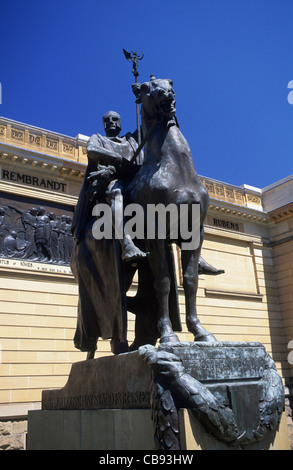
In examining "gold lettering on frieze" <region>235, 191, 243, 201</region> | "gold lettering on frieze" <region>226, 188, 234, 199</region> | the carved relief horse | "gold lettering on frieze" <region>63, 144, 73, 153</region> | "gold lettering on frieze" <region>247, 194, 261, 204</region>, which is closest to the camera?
the carved relief horse

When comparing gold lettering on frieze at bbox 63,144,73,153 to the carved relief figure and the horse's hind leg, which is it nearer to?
the carved relief figure

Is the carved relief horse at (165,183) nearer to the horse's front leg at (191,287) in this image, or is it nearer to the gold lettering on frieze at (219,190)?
the horse's front leg at (191,287)

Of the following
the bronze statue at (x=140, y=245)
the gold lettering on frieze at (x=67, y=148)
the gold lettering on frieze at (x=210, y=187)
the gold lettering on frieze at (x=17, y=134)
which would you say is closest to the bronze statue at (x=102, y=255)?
the bronze statue at (x=140, y=245)

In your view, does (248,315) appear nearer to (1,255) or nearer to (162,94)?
(1,255)

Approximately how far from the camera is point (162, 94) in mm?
3955

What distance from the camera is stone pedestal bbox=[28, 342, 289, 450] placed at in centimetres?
286

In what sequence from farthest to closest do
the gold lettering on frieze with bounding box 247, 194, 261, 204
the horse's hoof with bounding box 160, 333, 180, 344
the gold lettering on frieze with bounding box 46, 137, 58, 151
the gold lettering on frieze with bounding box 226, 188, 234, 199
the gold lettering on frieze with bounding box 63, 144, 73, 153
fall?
the gold lettering on frieze with bounding box 247, 194, 261, 204 → the gold lettering on frieze with bounding box 226, 188, 234, 199 → the gold lettering on frieze with bounding box 63, 144, 73, 153 → the gold lettering on frieze with bounding box 46, 137, 58, 151 → the horse's hoof with bounding box 160, 333, 180, 344

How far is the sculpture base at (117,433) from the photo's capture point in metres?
2.73

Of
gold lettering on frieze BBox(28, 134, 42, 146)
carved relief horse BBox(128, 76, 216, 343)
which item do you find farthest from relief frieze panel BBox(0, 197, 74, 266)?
carved relief horse BBox(128, 76, 216, 343)

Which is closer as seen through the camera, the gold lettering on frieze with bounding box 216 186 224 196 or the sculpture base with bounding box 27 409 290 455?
the sculpture base with bounding box 27 409 290 455

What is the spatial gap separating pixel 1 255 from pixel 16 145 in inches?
160

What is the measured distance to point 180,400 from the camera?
9.25 ft

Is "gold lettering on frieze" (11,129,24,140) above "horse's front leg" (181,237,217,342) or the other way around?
above

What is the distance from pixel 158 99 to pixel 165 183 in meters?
0.80
